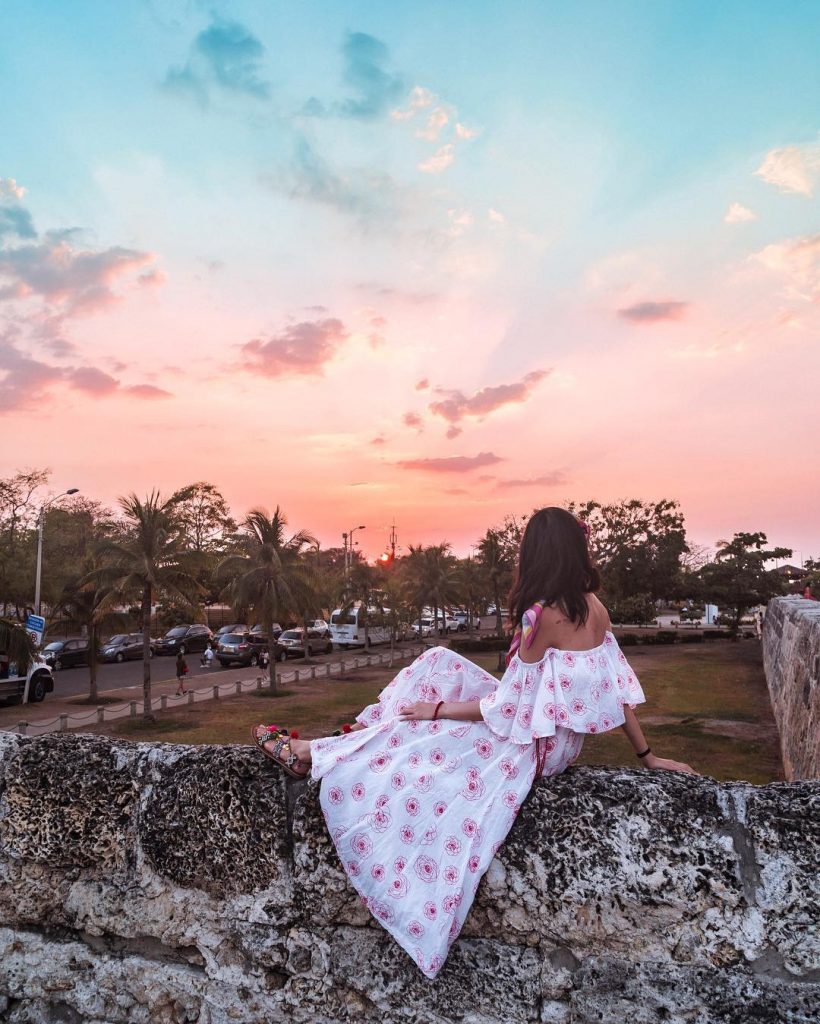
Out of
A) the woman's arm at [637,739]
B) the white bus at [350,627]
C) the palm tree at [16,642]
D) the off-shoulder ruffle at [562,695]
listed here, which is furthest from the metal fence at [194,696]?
the woman's arm at [637,739]

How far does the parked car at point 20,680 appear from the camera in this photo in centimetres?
2166

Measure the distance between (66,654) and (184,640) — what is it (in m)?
6.47

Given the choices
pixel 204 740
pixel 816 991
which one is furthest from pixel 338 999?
pixel 204 740

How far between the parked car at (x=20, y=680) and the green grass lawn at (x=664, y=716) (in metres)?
4.29

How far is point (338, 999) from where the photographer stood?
197 centimetres

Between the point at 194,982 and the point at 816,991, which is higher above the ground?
the point at 816,991

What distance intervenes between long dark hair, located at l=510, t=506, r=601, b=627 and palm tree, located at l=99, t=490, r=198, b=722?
2017 cm

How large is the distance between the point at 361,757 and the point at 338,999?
612 millimetres

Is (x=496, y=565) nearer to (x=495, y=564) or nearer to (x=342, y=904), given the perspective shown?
(x=495, y=564)

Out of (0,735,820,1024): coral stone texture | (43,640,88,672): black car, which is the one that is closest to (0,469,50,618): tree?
(43,640,88,672): black car

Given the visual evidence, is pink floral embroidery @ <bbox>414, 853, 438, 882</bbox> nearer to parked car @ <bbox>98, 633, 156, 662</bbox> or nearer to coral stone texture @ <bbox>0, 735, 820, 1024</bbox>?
coral stone texture @ <bbox>0, 735, 820, 1024</bbox>

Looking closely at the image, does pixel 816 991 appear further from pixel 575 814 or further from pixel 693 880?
pixel 575 814

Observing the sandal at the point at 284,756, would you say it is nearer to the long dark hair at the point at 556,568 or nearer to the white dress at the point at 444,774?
the white dress at the point at 444,774

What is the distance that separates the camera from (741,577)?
39.1 metres
